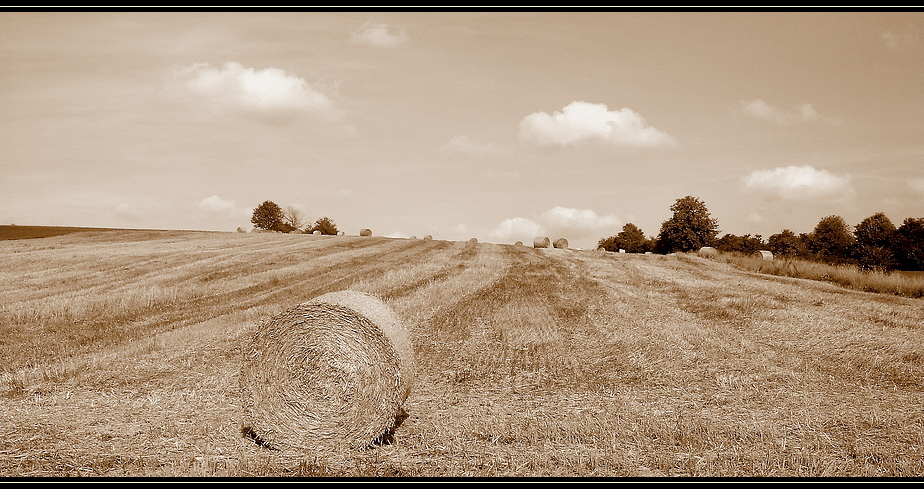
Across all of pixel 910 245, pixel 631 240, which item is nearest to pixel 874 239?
pixel 910 245

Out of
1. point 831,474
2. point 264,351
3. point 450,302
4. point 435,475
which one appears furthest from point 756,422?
point 450,302

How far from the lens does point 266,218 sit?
94.9 meters

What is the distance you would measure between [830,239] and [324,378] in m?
91.4

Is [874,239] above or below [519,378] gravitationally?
above

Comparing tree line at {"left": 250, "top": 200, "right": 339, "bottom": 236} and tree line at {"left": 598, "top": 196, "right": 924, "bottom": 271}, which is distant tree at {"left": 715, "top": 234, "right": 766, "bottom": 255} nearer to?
tree line at {"left": 598, "top": 196, "right": 924, "bottom": 271}

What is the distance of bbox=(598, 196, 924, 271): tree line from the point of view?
6456 centimetres

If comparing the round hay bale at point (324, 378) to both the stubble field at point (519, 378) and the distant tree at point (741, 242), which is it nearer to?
the stubble field at point (519, 378)

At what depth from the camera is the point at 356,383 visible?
25.2 ft

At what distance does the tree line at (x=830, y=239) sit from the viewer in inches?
2542

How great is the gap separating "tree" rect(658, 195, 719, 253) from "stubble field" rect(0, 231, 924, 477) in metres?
55.4

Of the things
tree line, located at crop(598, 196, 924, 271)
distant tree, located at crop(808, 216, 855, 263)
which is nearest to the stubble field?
tree line, located at crop(598, 196, 924, 271)

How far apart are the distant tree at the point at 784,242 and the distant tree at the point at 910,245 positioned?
1450 cm

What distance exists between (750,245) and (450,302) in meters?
90.6

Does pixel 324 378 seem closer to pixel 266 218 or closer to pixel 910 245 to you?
pixel 910 245
